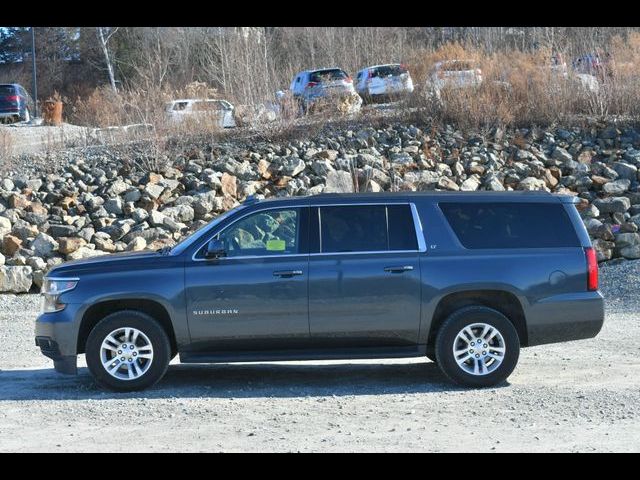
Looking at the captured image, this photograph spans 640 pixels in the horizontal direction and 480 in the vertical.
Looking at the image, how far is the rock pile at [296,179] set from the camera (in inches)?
742

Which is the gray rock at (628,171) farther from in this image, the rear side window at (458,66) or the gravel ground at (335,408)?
the gravel ground at (335,408)

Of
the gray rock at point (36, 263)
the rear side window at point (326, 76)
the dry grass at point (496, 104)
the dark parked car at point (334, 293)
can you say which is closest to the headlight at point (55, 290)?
the dark parked car at point (334, 293)

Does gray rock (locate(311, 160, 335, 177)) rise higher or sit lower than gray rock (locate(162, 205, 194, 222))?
higher

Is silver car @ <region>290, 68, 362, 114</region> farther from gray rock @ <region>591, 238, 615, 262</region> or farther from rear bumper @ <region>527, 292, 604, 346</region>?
rear bumper @ <region>527, 292, 604, 346</region>

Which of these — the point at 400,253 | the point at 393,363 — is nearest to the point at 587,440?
the point at 400,253

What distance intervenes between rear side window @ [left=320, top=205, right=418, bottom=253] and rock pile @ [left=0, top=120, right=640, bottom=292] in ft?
30.4

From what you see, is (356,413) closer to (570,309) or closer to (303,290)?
(303,290)

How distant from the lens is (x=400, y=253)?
9234mm

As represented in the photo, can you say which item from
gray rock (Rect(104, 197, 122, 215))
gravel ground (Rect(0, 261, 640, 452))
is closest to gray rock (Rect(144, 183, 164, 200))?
gray rock (Rect(104, 197, 122, 215))

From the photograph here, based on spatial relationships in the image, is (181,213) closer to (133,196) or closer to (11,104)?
(133,196)

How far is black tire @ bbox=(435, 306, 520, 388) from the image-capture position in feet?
30.1

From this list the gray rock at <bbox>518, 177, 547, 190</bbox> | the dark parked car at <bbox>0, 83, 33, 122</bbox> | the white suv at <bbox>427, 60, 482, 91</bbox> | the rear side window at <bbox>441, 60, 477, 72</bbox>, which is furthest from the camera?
the dark parked car at <bbox>0, 83, 33, 122</bbox>

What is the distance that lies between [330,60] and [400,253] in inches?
1329

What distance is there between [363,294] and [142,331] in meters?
2.13
